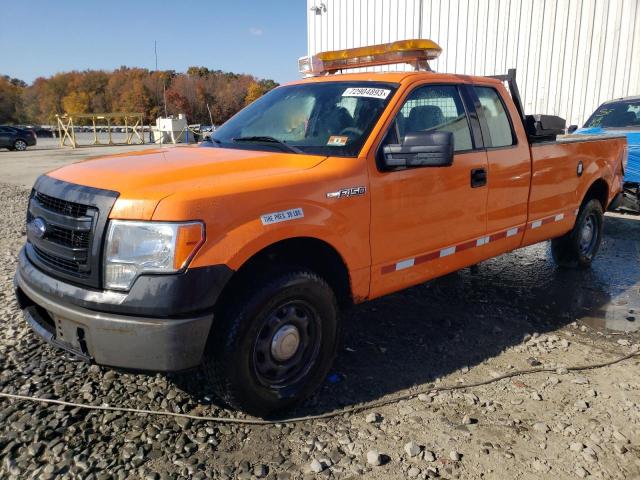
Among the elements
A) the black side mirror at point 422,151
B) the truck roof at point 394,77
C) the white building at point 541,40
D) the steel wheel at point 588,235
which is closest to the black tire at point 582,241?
the steel wheel at point 588,235

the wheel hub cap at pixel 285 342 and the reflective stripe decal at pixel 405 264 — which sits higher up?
the reflective stripe decal at pixel 405 264

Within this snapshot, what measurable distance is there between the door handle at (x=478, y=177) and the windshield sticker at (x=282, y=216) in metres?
1.58

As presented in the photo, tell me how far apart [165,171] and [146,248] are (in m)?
0.54

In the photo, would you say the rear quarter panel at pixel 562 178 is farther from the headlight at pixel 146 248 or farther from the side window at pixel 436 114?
the headlight at pixel 146 248

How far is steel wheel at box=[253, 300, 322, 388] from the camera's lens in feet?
8.96

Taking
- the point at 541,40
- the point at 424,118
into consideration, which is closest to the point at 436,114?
the point at 424,118

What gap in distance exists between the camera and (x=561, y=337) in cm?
392

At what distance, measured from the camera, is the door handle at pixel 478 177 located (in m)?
3.69

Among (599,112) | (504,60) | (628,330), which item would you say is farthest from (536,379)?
(504,60)

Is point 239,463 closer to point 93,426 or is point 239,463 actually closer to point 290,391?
point 290,391

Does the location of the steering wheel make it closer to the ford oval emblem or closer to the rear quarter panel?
the ford oval emblem

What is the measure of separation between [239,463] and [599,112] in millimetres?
9290

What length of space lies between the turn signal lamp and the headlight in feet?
7.62

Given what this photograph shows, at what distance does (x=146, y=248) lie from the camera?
7.57 ft
